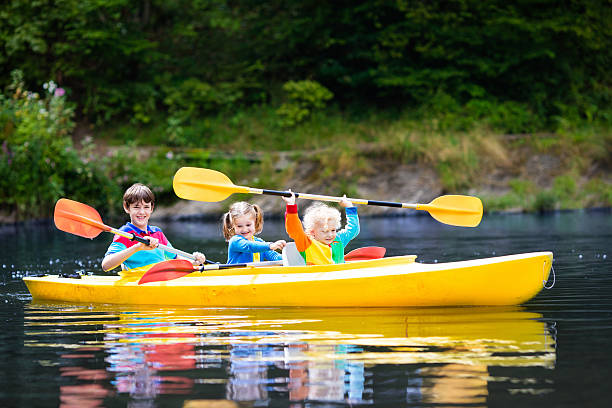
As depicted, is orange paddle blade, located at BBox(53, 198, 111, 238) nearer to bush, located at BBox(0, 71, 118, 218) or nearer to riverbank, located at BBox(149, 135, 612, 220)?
bush, located at BBox(0, 71, 118, 218)

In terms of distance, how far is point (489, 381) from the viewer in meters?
3.79

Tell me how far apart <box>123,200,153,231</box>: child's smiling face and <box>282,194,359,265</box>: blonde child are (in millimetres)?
1045

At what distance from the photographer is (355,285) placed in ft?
19.6

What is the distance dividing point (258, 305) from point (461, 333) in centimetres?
178

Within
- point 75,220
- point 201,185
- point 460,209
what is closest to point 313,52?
point 201,185

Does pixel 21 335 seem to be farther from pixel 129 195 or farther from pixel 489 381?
pixel 489 381

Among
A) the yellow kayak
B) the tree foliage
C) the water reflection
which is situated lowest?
the water reflection

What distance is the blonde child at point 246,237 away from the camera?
263 inches

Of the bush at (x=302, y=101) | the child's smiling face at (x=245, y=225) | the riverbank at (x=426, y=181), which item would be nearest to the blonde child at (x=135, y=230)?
the child's smiling face at (x=245, y=225)

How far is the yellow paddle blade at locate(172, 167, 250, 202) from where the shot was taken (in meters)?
7.30

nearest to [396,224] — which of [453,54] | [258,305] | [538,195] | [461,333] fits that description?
[538,195]

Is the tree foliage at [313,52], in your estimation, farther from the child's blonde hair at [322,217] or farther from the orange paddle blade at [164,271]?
the child's blonde hair at [322,217]

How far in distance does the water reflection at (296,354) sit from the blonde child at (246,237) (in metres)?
0.70

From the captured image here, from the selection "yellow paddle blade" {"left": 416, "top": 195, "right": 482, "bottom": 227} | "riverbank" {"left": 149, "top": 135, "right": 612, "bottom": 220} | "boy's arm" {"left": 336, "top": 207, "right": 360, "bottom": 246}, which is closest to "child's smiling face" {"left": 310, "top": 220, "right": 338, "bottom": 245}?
"boy's arm" {"left": 336, "top": 207, "right": 360, "bottom": 246}
